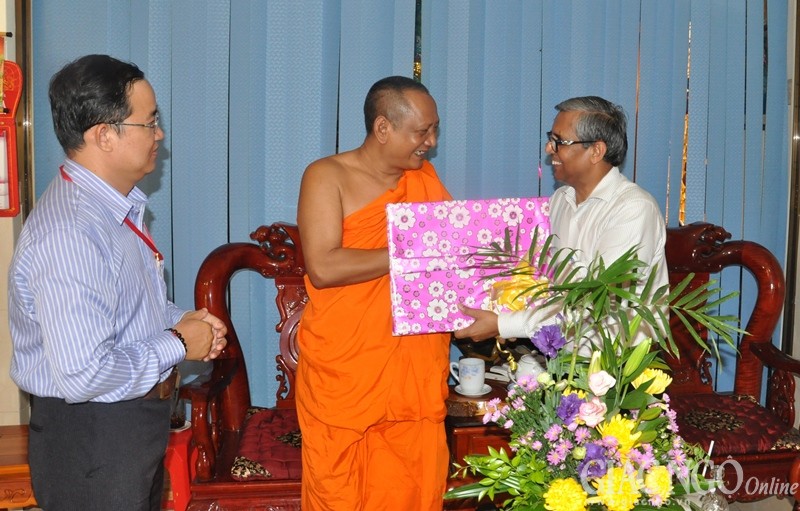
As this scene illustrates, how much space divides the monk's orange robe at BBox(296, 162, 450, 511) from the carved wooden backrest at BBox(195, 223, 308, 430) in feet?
1.50

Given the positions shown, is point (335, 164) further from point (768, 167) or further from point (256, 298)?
point (768, 167)

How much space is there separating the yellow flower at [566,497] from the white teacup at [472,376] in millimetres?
1627

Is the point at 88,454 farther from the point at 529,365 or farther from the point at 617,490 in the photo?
the point at 529,365

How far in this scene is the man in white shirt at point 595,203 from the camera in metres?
2.54

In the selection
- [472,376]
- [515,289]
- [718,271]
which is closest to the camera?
[515,289]

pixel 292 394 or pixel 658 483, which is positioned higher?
pixel 658 483

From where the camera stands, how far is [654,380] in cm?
156

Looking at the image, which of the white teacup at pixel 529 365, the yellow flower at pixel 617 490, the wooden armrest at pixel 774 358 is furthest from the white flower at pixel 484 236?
the wooden armrest at pixel 774 358

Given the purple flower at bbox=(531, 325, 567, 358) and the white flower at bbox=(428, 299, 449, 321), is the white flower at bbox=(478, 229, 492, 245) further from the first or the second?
the purple flower at bbox=(531, 325, 567, 358)

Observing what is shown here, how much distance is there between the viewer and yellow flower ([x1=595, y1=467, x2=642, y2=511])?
4.49 feet

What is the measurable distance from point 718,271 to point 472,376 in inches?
46.5

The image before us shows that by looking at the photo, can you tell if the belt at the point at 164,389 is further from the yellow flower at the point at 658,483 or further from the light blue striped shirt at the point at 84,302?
the yellow flower at the point at 658,483

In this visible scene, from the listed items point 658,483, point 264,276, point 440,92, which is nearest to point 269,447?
point 264,276

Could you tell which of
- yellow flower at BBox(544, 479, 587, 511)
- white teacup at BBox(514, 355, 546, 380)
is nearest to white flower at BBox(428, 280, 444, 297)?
white teacup at BBox(514, 355, 546, 380)
